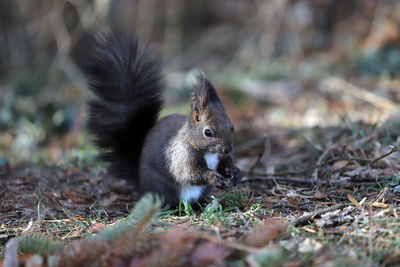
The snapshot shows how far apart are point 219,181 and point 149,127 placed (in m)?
0.90

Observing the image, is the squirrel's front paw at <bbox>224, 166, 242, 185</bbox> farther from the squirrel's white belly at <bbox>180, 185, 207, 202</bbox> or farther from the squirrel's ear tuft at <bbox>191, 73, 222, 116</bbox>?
the squirrel's ear tuft at <bbox>191, 73, 222, 116</bbox>

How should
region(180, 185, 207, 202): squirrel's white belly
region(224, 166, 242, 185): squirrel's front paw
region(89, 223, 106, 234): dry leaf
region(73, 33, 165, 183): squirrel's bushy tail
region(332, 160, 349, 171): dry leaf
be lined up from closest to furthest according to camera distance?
region(89, 223, 106, 234): dry leaf, region(224, 166, 242, 185): squirrel's front paw, region(180, 185, 207, 202): squirrel's white belly, region(73, 33, 165, 183): squirrel's bushy tail, region(332, 160, 349, 171): dry leaf

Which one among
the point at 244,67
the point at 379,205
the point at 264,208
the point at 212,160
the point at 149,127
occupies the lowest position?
the point at 264,208

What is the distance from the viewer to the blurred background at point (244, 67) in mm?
5395

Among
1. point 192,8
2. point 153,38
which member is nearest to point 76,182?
point 153,38

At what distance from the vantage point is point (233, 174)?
2824mm

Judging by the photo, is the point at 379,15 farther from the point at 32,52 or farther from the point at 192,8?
the point at 32,52

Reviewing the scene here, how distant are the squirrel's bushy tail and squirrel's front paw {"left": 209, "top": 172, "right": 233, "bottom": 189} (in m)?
0.82

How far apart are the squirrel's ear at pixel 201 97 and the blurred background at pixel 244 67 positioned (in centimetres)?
72

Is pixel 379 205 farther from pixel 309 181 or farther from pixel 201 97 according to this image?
pixel 201 97

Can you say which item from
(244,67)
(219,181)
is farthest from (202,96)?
(244,67)

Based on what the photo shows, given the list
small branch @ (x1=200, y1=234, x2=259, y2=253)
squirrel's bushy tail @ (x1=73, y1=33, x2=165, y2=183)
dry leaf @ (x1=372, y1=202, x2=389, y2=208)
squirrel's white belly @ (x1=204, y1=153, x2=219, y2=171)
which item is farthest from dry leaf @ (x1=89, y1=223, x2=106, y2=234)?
dry leaf @ (x1=372, y1=202, x2=389, y2=208)

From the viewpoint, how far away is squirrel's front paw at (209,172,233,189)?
8.75 feet

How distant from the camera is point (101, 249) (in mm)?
1671
